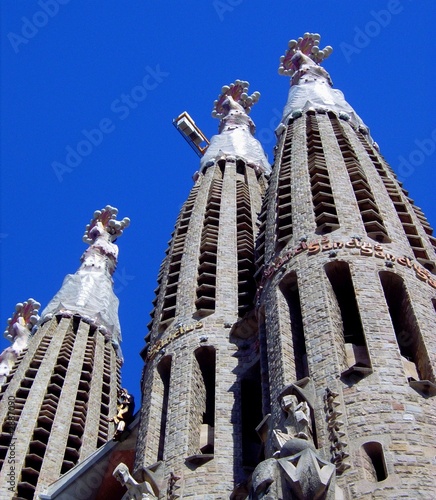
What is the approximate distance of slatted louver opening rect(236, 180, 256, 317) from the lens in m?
34.1

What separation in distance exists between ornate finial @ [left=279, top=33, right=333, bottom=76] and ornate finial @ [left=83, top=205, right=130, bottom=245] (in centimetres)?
1304

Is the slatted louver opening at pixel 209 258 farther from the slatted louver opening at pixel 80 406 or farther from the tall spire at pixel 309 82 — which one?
the slatted louver opening at pixel 80 406

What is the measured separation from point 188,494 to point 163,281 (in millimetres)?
12682

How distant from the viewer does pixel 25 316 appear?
182 feet

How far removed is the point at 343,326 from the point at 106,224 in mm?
34218

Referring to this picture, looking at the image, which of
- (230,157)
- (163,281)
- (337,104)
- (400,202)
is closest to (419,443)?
(400,202)

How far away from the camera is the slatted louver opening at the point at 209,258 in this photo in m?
34.0

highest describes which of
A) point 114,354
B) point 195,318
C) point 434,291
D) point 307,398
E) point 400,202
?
point 114,354

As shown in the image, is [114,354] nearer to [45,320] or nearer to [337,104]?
[45,320]

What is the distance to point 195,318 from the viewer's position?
109 feet

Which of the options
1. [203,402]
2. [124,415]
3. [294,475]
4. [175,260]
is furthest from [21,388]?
[294,475]

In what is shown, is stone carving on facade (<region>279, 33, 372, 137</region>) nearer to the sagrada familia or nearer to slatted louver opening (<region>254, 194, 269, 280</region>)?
the sagrada familia

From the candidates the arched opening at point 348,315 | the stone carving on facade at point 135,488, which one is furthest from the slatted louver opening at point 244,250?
the stone carving on facade at point 135,488

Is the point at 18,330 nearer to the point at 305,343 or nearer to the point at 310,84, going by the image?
the point at 310,84
